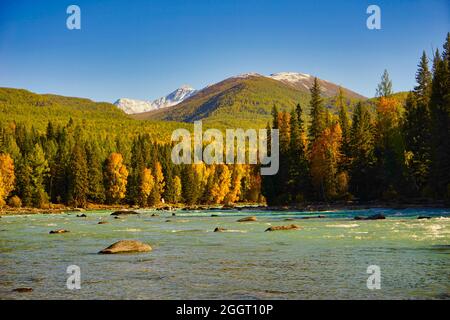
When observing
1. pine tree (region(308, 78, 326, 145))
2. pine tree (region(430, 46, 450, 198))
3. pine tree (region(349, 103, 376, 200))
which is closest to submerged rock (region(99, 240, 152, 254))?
pine tree (region(430, 46, 450, 198))

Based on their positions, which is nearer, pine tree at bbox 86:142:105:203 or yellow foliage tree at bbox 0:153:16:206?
yellow foliage tree at bbox 0:153:16:206

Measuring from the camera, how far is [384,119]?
89000 millimetres

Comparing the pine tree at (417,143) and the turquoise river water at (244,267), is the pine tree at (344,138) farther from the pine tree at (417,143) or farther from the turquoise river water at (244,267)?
the turquoise river water at (244,267)

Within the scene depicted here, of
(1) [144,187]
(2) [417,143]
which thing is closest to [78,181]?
(1) [144,187]

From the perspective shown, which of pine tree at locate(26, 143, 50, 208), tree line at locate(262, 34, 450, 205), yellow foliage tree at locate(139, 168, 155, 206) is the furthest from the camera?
yellow foliage tree at locate(139, 168, 155, 206)

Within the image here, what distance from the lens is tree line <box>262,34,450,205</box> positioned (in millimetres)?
69375

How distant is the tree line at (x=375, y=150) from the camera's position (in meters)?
69.4

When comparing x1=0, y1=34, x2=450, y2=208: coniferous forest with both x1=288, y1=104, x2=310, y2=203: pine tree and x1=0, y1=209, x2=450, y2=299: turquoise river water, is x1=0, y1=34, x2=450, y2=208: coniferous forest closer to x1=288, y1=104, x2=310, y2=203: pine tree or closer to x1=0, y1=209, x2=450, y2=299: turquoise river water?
x1=288, y1=104, x2=310, y2=203: pine tree

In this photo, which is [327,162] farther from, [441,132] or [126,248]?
[126,248]

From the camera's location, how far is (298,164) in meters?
93.1

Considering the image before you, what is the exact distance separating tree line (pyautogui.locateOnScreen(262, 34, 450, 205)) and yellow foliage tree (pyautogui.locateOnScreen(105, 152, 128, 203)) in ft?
144

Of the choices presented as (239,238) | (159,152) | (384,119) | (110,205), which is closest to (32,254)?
(239,238)
